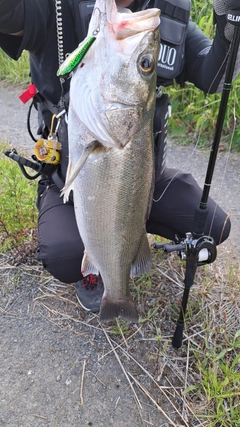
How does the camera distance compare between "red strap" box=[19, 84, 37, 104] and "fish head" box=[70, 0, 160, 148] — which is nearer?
Answer: "fish head" box=[70, 0, 160, 148]

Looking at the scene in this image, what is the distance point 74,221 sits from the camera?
241 centimetres

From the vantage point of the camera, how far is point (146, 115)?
1.68 metres

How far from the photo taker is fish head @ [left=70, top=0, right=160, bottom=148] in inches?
59.0

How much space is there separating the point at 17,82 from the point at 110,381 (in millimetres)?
5070

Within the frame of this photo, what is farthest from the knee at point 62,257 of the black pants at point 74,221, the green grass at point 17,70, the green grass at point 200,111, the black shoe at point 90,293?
the green grass at point 17,70

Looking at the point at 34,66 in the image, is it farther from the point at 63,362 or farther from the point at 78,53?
the point at 63,362

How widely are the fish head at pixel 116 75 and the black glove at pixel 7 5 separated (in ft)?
1.30

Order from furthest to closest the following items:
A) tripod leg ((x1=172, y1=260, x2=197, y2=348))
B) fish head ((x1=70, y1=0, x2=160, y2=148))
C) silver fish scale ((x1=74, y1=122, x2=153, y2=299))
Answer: tripod leg ((x1=172, y1=260, x2=197, y2=348)) → silver fish scale ((x1=74, y1=122, x2=153, y2=299)) → fish head ((x1=70, y1=0, x2=160, y2=148))

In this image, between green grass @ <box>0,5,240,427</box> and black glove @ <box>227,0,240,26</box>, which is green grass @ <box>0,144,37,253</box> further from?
black glove @ <box>227,0,240,26</box>

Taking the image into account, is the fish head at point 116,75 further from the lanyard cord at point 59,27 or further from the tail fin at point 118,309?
the tail fin at point 118,309

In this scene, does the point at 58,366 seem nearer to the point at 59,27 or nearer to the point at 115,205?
the point at 115,205

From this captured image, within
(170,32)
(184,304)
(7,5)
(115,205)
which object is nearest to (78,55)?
(7,5)

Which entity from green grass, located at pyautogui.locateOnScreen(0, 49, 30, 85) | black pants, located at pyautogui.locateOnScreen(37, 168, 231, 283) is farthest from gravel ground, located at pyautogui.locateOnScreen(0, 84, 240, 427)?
green grass, located at pyautogui.locateOnScreen(0, 49, 30, 85)

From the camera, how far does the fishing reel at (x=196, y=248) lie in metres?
2.10
